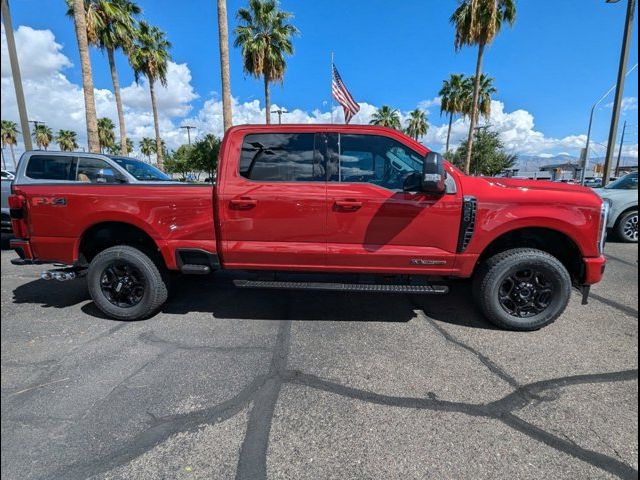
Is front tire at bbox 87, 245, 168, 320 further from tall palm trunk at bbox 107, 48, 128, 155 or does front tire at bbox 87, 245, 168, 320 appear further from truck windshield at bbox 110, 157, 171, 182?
tall palm trunk at bbox 107, 48, 128, 155

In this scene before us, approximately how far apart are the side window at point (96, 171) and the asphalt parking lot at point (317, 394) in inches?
130

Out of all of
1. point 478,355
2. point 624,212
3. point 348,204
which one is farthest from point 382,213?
point 624,212

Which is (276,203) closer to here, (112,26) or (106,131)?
(112,26)

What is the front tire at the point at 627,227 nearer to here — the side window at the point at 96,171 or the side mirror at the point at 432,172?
the side mirror at the point at 432,172

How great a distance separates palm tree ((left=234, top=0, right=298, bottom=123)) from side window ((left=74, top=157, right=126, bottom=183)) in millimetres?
14672

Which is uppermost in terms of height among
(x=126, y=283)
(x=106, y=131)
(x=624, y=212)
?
(x=106, y=131)

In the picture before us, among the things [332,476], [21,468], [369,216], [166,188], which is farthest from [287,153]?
[21,468]

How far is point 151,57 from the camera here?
24.0 meters

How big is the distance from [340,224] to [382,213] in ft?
1.38

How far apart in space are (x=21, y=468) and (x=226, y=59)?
11.3 metres

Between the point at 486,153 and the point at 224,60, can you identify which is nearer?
the point at 224,60

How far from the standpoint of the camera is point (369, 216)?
3.38 meters

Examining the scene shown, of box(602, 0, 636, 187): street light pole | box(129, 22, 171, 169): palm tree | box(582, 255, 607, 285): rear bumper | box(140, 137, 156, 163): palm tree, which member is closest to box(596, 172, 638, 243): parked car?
box(602, 0, 636, 187): street light pole

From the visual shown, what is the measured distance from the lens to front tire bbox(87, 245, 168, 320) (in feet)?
12.1
